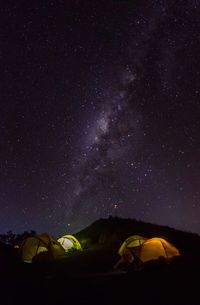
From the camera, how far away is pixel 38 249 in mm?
25703

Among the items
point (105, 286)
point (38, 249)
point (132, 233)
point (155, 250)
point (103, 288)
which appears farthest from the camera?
point (132, 233)

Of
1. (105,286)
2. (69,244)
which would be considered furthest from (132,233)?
(105,286)

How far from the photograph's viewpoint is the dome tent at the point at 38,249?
83.0 feet

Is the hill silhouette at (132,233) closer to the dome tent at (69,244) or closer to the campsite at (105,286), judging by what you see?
the dome tent at (69,244)

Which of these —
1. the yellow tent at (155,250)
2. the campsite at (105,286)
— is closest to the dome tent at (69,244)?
the yellow tent at (155,250)

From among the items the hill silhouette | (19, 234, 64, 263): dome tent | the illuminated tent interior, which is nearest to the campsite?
Answer: the illuminated tent interior

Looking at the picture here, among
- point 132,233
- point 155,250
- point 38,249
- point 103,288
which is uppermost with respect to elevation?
point 132,233

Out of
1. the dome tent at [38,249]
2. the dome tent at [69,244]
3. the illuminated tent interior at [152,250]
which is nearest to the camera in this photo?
the illuminated tent interior at [152,250]

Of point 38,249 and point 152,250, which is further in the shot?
point 38,249

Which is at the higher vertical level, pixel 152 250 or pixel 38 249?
pixel 38 249

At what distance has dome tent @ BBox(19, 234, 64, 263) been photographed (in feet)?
83.0

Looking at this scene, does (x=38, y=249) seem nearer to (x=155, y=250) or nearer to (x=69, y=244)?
(x=69, y=244)

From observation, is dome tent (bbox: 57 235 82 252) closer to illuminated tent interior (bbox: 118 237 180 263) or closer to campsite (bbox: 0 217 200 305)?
illuminated tent interior (bbox: 118 237 180 263)

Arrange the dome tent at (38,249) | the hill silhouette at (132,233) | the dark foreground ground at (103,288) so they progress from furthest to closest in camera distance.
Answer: the hill silhouette at (132,233) → the dome tent at (38,249) → the dark foreground ground at (103,288)
